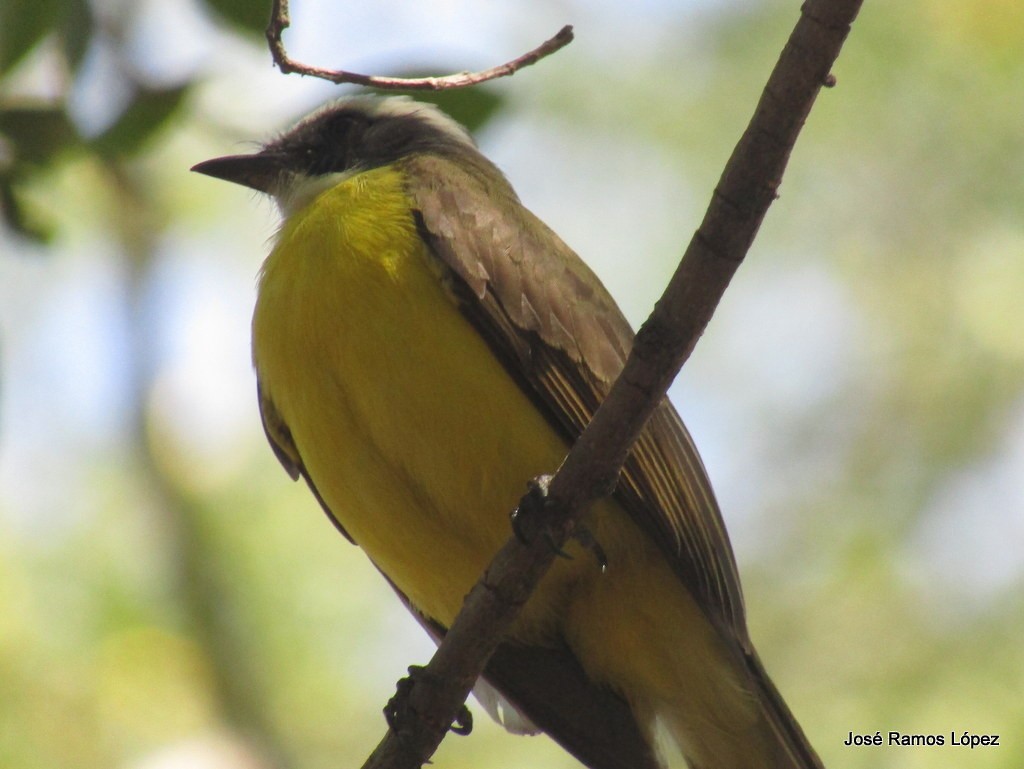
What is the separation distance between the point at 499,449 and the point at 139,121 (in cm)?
138

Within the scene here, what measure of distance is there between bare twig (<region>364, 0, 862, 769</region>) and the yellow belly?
0.46m

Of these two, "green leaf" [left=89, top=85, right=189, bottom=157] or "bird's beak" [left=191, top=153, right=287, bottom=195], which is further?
"bird's beak" [left=191, top=153, right=287, bottom=195]

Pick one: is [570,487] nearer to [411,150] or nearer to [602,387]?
[602,387]

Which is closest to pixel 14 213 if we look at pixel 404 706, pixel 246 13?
pixel 246 13

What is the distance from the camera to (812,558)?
28.9ft

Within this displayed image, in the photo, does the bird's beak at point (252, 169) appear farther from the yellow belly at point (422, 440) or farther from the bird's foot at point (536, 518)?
the bird's foot at point (536, 518)

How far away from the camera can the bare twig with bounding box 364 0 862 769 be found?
2662 mm

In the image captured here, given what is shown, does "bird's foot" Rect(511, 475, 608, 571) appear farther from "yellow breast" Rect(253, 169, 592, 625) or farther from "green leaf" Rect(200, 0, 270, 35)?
"green leaf" Rect(200, 0, 270, 35)

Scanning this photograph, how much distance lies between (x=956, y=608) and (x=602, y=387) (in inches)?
200

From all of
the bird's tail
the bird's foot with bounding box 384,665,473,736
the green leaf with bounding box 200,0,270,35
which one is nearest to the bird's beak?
the green leaf with bounding box 200,0,270,35

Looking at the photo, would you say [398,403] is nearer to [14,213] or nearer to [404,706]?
[404,706]

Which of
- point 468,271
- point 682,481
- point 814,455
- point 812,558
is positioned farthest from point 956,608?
point 468,271

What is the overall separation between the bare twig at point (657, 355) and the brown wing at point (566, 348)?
58 cm

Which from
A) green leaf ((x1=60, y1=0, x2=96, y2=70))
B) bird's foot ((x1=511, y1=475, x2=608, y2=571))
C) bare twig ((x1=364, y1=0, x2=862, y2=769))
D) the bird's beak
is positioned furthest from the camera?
the bird's beak
